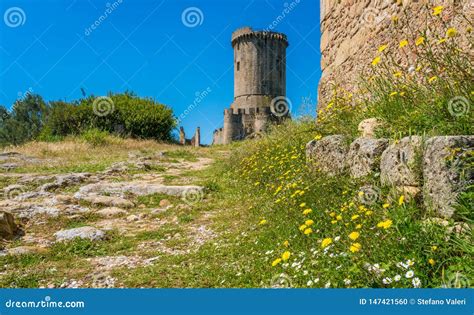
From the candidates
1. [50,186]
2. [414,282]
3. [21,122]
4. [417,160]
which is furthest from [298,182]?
[21,122]

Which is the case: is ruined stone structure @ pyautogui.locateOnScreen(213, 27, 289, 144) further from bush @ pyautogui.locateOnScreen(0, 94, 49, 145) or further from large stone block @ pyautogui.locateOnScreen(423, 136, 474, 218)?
large stone block @ pyautogui.locateOnScreen(423, 136, 474, 218)

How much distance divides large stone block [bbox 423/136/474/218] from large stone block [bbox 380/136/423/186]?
0.64 ft

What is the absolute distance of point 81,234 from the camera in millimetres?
4348

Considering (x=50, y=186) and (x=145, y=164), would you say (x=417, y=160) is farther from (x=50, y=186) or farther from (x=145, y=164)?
(x=145, y=164)

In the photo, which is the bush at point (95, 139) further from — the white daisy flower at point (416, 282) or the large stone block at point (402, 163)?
the white daisy flower at point (416, 282)

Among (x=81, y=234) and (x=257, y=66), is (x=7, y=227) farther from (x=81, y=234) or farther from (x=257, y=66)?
(x=257, y=66)

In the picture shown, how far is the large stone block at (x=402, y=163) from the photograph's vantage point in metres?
2.84

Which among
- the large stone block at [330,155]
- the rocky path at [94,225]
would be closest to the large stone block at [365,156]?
the large stone block at [330,155]

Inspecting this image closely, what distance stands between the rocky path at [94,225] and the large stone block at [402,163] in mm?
2135

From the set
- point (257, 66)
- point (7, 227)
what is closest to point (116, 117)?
point (7, 227)

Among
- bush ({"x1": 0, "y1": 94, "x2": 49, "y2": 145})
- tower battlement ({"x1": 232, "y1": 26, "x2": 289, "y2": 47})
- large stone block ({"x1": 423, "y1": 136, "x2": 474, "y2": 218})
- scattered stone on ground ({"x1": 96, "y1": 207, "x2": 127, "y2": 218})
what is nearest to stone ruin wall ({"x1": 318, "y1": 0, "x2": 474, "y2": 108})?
large stone block ({"x1": 423, "y1": 136, "x2": 474, "y2": 218})

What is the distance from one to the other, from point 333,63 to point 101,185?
5513 mm

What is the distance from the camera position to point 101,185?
7.20 m

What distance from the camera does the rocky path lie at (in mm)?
3588
